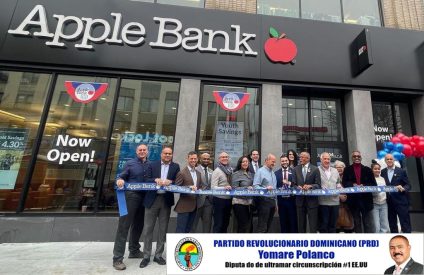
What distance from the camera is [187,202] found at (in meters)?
4.95

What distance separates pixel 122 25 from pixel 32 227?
5.82 m

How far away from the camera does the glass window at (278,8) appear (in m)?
8.67

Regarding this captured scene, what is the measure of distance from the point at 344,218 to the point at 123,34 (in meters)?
7.39

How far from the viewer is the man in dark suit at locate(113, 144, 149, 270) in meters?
4.57

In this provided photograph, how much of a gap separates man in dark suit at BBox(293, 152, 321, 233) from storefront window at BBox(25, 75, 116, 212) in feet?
16.5

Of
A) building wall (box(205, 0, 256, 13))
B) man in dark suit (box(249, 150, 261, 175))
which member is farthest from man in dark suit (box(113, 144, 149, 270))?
building wall (box(205, 0, 256, 13))

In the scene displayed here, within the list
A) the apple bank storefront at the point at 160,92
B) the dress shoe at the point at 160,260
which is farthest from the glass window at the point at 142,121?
the dress shoe at the point at 160,260

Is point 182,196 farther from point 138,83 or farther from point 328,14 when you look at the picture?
point 328,14

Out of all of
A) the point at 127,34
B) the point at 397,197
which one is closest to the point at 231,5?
the point at 127,34

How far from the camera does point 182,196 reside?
16.4 ft

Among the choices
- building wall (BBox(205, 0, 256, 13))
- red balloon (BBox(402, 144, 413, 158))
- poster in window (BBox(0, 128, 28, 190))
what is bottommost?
poster in window (BBox(0, 128, 28, 190))

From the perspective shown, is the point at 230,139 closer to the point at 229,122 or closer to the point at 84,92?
the point at 229,122

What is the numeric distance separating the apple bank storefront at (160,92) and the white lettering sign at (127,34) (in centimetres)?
3

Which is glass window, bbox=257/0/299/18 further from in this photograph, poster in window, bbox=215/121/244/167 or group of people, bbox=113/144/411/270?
group of people, bbox=113/144/411/270
